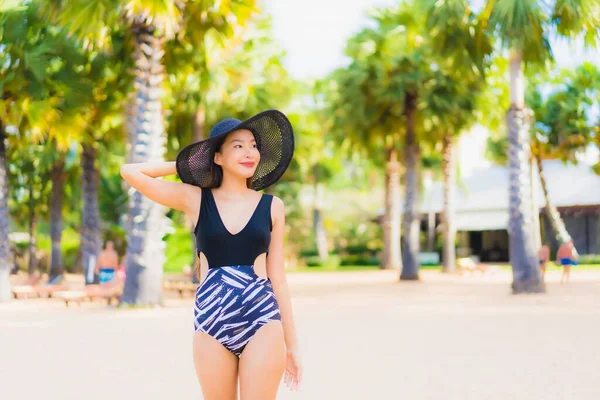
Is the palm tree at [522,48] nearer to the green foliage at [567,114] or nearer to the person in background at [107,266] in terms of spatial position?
the person in background at [107,266]

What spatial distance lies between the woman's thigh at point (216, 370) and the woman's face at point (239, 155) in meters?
0.65

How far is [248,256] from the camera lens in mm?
2896

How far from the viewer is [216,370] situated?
2.81 meters

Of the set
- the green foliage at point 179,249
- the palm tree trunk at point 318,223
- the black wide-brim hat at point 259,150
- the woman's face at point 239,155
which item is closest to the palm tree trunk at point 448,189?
the green foliage at point 179,249

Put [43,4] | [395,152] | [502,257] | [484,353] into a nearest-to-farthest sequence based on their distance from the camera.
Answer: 1. [484,353]
2. [43,4]
3. [395,152]
4. [502,257]

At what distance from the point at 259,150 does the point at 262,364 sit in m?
0.93

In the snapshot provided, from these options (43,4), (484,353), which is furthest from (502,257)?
A: (484,353)

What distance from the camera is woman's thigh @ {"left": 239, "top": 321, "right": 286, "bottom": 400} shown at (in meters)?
2.76

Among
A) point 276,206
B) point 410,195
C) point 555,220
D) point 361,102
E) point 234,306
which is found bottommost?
point 234,306

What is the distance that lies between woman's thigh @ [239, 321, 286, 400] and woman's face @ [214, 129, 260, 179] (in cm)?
61

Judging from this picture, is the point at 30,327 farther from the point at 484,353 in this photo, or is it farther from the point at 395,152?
the point at 395,152

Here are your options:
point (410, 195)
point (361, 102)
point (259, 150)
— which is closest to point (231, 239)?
point (259, 150)

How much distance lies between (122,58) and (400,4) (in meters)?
11.8

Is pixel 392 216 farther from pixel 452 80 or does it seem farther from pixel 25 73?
pixel 25 73
